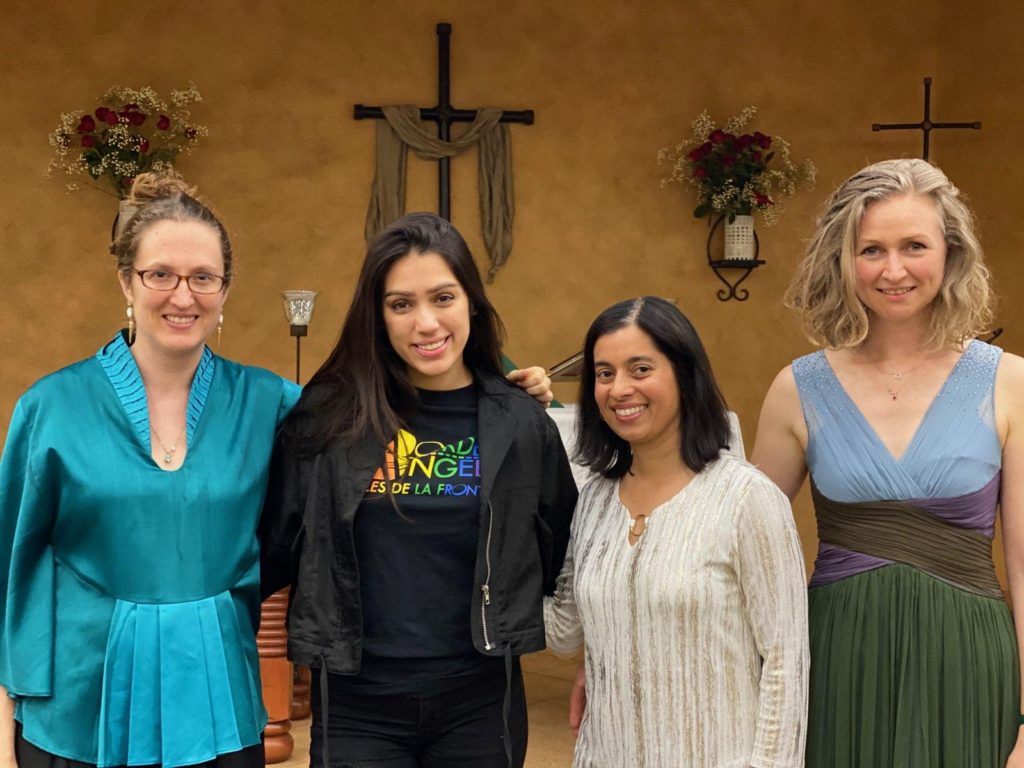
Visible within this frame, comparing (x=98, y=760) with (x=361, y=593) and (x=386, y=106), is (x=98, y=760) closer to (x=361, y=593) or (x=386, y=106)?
(x=361, y=593)

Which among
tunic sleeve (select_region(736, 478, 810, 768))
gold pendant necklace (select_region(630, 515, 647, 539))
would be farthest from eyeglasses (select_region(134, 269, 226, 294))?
tunic sleeve (select_region(736, 478, 810, 768))

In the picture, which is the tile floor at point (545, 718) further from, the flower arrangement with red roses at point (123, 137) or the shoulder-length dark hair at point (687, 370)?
the flower arrangement with red roses at point (123, 137)

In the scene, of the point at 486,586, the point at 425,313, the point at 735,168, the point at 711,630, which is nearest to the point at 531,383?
the point at 425,313

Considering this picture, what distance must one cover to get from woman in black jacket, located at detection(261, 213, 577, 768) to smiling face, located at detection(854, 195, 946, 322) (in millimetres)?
595

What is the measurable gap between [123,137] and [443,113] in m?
1.43

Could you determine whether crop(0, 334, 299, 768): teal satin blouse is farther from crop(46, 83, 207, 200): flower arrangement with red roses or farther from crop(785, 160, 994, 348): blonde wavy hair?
crop(46, 83, 207, 200): flower arrangement with red roses

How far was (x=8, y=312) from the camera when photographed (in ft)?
18.0

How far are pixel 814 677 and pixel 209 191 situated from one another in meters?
4.32

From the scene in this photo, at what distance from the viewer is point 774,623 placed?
5.83ft

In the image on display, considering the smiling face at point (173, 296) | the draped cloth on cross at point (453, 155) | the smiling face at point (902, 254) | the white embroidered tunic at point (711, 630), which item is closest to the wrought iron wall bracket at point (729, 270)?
the draped cloth on cross at point (453, 155)

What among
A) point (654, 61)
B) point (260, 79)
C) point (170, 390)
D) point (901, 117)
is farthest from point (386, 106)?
point (170, 390)

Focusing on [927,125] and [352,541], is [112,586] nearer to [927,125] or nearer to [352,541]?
[352,541]

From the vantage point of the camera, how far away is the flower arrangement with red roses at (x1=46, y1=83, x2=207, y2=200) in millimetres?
5305

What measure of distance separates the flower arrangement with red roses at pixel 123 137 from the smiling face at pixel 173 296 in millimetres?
3663
